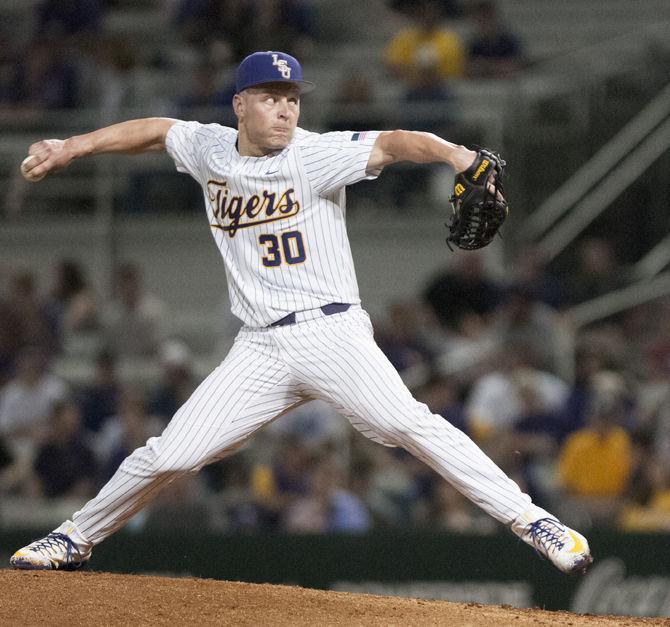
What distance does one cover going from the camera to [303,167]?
4.78 metres

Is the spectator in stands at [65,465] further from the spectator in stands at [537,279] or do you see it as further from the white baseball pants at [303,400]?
the white baseball pants at [303,400]

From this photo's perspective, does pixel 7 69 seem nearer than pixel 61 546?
No

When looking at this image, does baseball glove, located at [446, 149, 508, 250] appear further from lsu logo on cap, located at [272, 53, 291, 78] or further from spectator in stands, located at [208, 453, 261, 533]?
spectator in stands, located at [208, 453, 261, 533]

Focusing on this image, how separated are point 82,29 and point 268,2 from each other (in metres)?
1.99

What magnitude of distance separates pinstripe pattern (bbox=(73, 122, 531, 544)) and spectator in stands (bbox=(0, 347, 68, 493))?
4.97 meters

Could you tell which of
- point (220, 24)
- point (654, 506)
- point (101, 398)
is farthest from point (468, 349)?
point (220, 24)

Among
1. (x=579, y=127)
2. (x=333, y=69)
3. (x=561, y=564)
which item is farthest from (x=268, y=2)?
(x=561, y=564)

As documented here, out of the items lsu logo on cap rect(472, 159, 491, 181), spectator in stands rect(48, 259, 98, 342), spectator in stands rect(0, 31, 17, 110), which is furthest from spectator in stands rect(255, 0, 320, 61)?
lsu logo on cap rect(472, 159, 491, 181)

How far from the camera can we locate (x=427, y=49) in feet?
36.8

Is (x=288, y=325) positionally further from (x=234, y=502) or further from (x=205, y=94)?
(x=205, y=94)

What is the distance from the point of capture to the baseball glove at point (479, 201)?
4418 mm

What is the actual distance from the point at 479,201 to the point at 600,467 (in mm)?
4787

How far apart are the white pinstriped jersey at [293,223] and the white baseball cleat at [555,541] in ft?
3.53

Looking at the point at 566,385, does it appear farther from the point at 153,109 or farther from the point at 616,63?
the point at 153,109
